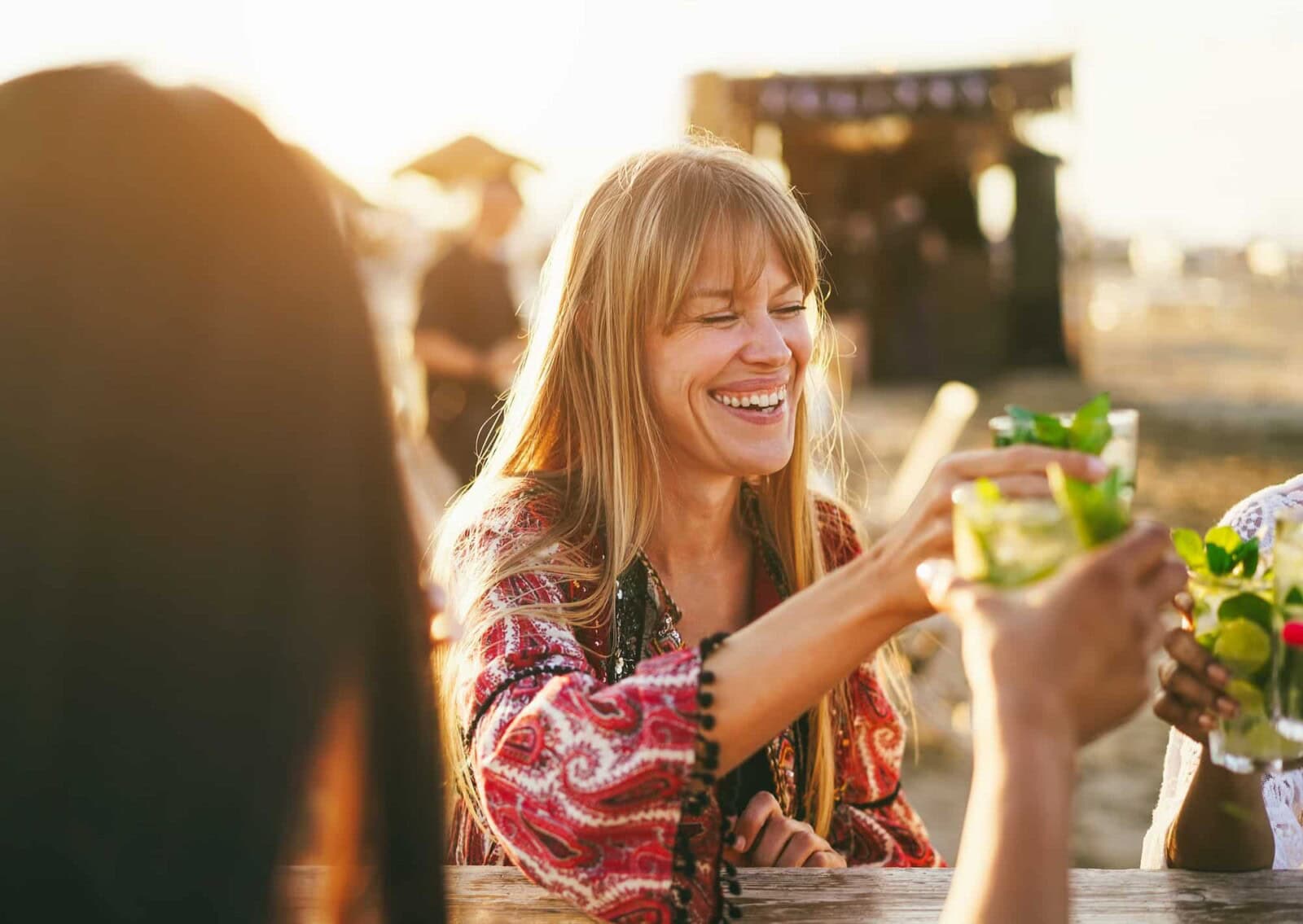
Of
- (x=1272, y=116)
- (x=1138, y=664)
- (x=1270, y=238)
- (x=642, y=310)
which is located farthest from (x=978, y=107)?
(x=1270, y=238)

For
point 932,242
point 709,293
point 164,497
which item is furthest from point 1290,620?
point 932,242

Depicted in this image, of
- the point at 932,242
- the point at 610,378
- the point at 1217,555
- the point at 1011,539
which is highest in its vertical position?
the point at 932,242

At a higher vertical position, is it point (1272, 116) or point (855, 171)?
point (1272, 116)

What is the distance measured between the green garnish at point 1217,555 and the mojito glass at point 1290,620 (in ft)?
0.25

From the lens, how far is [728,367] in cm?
219

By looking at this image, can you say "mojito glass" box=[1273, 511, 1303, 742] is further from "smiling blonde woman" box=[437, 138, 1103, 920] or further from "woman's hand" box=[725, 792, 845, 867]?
"woman's hand" box=[725, 792, 845, 867]

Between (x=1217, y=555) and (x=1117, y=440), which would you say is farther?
(x=1217, y=555)

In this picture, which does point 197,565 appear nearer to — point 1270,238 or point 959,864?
point 959,864

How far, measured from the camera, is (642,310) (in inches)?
85.8

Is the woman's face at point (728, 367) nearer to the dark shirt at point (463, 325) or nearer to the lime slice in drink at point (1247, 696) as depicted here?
the lime slice in drink at point (1247, 696)

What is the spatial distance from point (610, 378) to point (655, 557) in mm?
345

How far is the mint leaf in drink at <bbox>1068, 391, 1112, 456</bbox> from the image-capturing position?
4.31 ft

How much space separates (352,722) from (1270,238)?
73.8 meters

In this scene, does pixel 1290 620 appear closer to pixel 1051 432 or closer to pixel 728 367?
pixel 1051 432
